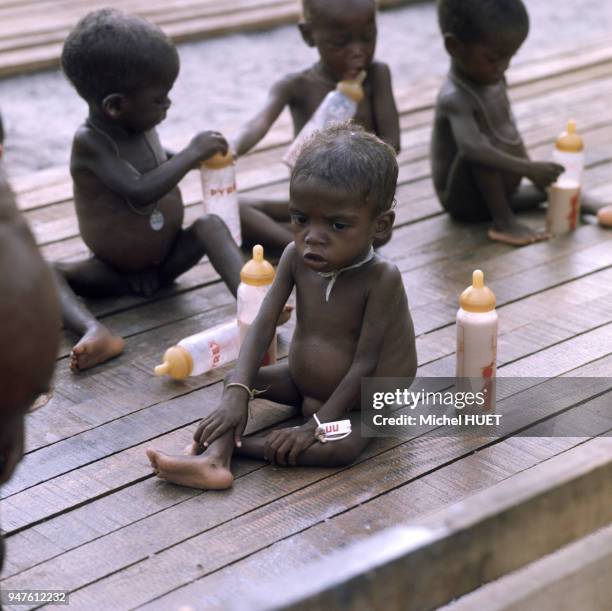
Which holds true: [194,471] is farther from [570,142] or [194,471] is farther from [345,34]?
[570,142]

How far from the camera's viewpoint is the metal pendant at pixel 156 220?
4.03 meters

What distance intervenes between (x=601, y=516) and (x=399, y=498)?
0.85 metres

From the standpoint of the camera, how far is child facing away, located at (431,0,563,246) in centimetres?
440

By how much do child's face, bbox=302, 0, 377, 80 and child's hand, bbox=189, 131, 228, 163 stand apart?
2.66 feet

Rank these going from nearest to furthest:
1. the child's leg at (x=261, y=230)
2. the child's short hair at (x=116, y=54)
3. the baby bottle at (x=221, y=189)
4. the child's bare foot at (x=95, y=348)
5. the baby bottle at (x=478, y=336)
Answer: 1. the baby bottle at (x=478, y=336)
2. the child's bare foot at (x=95, y=348)
3. the child's short hair at (x=116, y=54)
4. the baby bottle at (x=221, y=189)
5. the child's leg at (x=261, y=230)

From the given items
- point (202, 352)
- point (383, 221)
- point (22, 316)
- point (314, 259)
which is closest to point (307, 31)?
point (202, 352)

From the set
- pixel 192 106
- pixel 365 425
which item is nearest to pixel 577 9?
pixel 192 106

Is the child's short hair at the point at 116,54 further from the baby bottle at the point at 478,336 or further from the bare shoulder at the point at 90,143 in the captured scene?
the baby bottle at the point at 478,336

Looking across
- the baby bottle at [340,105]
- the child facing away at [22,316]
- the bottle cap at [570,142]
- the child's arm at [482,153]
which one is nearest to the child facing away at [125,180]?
the baby bottle at [340,105]

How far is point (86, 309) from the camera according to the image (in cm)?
389

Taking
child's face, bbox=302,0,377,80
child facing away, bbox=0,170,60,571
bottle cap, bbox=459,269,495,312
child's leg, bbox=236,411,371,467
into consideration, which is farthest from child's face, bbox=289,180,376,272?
child's face, bbox=302,0,377,80

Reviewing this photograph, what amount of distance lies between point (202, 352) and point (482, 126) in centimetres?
172

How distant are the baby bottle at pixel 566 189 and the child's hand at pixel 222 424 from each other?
200 cm

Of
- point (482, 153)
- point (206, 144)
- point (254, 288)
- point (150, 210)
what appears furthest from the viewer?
point (482, 153)
